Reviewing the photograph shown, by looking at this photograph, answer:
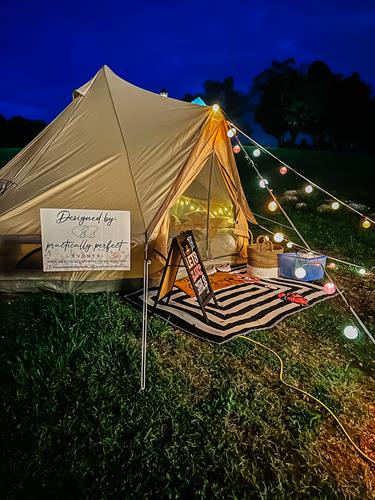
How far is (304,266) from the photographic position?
5.23 metres

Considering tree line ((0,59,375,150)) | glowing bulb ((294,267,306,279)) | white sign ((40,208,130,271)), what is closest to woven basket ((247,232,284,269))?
glowing bulb ((294,267,306,279))

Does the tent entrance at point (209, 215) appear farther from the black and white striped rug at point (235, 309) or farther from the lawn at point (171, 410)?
the lawn at point (171, 410)

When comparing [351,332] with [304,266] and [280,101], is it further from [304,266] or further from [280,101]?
[280,101]

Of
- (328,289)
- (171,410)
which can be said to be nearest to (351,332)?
(328,289)

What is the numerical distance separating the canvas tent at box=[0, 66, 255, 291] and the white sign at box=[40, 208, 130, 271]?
1.97 ft

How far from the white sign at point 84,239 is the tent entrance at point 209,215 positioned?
2652mm

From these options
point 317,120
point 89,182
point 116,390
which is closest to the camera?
point 116,390

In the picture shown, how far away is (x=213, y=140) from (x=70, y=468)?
393 cm

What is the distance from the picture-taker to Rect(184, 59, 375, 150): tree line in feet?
83.5

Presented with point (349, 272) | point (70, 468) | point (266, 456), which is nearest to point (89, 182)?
point (70, 468)

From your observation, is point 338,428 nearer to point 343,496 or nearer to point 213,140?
point 343,496

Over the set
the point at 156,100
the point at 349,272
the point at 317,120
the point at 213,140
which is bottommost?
the point at 349,272

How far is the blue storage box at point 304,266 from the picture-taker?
17.1 feet

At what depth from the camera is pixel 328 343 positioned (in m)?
3.66
